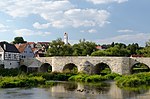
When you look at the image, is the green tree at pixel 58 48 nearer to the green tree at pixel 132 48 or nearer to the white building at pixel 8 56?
the white building at pixel 8 56

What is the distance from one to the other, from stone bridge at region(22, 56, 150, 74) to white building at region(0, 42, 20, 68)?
2.41m

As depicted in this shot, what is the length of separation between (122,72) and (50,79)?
43.2 ft

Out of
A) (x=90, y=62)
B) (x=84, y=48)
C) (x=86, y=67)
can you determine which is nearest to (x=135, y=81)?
(x=86, y=67)

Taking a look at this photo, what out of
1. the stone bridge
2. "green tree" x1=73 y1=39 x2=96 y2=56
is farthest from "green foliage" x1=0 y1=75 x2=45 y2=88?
"green tree" x1=73 y1=39 x2=96 y2=56

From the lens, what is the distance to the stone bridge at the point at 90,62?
2390 inches

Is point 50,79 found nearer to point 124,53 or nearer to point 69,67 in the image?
point 69,67

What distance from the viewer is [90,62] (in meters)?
64.4

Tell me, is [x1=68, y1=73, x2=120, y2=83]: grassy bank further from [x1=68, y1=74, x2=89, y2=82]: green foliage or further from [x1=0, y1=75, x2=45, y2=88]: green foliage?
[x1=0, y1=75, x2=45, y2=88]: green foliage

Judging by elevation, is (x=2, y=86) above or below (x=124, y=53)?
below

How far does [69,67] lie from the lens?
7131 cm

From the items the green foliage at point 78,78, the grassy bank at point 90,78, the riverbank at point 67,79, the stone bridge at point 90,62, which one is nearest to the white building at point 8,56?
the stone bridge at point 90,62

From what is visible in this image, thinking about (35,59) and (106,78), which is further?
(35,59)

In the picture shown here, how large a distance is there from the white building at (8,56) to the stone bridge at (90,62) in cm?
241

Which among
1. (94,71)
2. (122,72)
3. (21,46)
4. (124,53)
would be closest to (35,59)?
(21,46)
